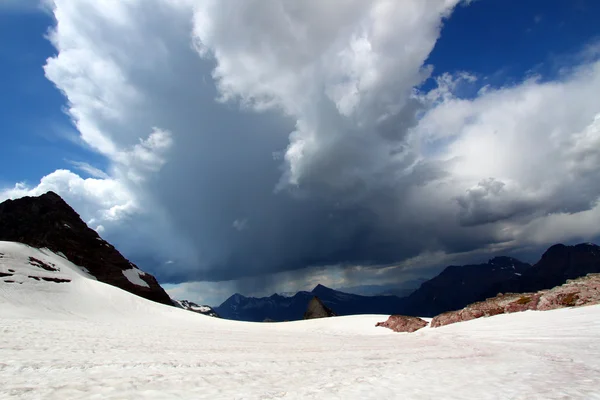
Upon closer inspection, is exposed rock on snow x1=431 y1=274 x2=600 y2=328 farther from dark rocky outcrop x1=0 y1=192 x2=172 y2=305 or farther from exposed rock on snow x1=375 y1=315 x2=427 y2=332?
dark rocky outcrop x1=0 y1=192 x2=172 y2=305

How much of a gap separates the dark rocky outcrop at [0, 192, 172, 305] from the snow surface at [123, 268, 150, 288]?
49.1 inches

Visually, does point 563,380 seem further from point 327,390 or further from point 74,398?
point 74,398

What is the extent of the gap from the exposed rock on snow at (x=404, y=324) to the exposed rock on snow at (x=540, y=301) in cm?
182

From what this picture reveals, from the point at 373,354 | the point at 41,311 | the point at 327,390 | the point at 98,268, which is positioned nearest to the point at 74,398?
the point at 327,390

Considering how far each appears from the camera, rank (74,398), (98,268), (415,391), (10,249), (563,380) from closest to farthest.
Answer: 1. (74,398)
2. (415,391)
3. (563,380)
4. (10,249)
5. (98,268)

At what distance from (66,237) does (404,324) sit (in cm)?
10570

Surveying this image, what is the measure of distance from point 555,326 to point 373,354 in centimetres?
1484

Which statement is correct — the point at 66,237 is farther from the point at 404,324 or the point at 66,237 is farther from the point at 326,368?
the point at 326,368

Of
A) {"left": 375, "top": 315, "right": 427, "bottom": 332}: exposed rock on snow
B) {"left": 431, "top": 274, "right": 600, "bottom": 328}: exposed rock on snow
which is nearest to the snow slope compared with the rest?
{"left": 431, "top": 274, "right": 600, "bottom": 328}: exposed rock on snow

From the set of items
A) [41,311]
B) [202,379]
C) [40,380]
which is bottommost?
[202,379]

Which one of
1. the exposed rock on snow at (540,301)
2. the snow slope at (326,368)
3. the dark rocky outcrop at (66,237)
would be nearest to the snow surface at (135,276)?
the dark rocky outcrop at (66,237)

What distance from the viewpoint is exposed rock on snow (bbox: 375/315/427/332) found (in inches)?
1481

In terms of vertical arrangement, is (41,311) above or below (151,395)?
above

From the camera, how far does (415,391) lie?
10.7 m
